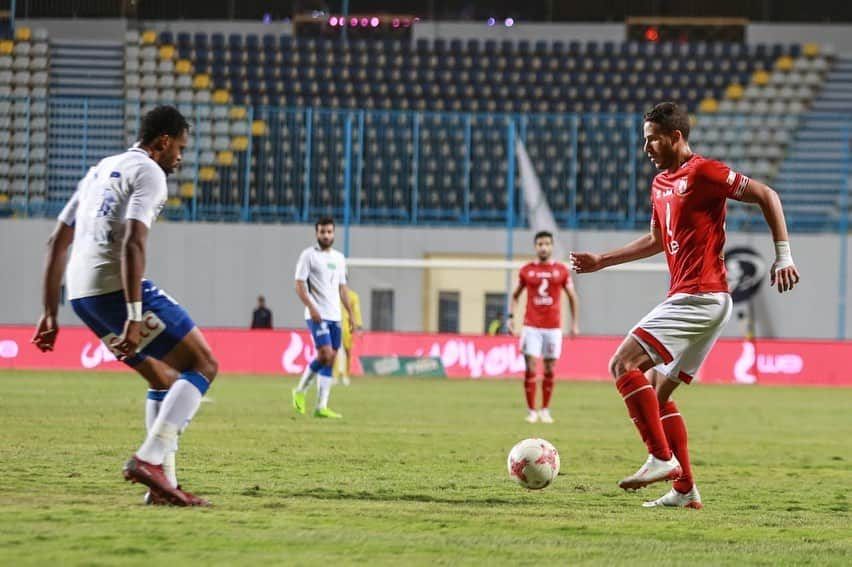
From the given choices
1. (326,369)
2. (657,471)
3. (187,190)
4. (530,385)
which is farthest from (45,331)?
(187,190)

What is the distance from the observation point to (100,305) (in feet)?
21.8

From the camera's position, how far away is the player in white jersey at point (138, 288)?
256 inches

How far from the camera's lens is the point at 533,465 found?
317 inches

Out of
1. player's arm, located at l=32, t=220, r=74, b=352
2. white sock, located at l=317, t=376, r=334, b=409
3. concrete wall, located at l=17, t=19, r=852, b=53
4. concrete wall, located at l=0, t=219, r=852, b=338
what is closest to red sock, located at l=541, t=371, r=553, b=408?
white sock, located at l=317, t=376, r=334, b=409

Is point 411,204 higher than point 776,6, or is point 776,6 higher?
point 776,6

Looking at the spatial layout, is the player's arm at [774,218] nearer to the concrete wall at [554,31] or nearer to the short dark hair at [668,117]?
the short dark hair at [668,117]

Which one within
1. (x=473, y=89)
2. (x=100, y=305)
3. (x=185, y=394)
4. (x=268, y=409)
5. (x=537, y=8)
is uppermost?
(x=537, y=8)

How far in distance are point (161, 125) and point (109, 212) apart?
1.68 ft

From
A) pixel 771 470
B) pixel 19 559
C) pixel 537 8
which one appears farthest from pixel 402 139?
pixel 19 559

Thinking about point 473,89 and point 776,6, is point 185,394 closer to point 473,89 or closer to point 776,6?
point 473,89

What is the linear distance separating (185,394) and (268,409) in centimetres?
978

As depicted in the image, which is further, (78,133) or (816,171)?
(816,171)

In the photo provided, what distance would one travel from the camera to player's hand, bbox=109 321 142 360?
6.38m

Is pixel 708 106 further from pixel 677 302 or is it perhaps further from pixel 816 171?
pixel 677 302
